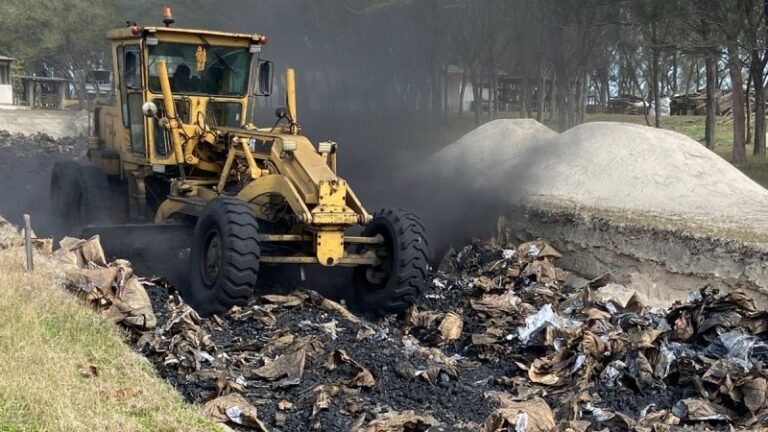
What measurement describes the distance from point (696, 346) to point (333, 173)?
385cm

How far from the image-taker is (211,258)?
9.62 meters

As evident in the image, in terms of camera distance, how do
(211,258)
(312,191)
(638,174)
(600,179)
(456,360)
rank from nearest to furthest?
(456,360), (312,191), (211,258), (638,174), (600,179)

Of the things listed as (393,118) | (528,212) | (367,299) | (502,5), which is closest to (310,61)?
(393,118)

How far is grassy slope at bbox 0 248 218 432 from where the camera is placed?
5273 millimetres

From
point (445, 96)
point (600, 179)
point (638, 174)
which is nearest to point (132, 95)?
point (600, 179)

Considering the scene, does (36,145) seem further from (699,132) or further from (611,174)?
(699,132)

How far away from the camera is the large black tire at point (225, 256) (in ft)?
29.7

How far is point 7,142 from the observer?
27.9 metres

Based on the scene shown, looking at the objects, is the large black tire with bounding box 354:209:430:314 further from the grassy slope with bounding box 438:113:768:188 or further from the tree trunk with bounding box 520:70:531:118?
the tree trunk with bounding box 520:70:531:118

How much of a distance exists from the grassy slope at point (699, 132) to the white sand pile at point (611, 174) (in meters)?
2.96

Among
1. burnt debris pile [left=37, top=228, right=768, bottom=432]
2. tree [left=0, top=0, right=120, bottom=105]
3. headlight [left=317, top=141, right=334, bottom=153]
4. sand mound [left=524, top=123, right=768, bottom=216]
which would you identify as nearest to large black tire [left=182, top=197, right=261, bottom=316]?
burnt debris pile [left=37, top=228, right=768, bottom=432]

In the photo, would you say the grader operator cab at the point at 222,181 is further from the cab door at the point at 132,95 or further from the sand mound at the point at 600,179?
the sand mound at the point at 600,179

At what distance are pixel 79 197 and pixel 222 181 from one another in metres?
3.33

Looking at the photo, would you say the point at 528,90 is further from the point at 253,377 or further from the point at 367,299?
the point at 253,377
